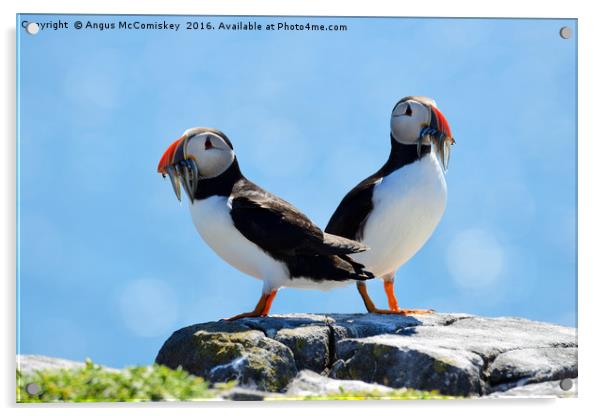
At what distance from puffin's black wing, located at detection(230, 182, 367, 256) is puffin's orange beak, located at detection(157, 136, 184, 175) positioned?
0.48 metres

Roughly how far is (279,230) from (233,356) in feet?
2.78

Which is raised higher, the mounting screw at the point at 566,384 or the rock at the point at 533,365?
the rock at the point at 533,365

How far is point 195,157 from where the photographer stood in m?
6.93

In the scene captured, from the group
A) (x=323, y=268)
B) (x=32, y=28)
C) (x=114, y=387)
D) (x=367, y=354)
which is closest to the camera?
(x=114, y=387)

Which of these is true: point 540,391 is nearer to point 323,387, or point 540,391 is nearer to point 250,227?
point 323,387

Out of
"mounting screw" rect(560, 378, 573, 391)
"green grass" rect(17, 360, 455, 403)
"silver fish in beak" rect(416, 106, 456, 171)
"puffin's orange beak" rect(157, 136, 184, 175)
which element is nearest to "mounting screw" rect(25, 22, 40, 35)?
"puffin's orange beak" rect(157, 136, 184, 175)

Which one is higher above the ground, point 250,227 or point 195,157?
point 195,157

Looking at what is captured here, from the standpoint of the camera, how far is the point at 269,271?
22.1 ft

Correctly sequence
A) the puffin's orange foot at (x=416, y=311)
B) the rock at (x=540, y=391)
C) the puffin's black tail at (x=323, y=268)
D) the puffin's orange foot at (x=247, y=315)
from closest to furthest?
the rock at (x=540, y=391) → the puffin's black tail at (x=323, y=268) → the puffin's orange foot at (x=247, y=315) → the puffin's orange foot at (x=416, y=311)

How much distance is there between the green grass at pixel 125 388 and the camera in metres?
6.11

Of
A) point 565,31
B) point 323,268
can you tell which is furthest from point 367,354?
point 565,31

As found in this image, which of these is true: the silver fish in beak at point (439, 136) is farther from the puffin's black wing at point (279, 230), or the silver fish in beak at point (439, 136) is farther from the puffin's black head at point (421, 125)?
the puffin's black wing at point (279, 230)

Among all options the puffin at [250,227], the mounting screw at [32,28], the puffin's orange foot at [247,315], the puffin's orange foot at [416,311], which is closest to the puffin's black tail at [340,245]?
the puffin at [250,227]
